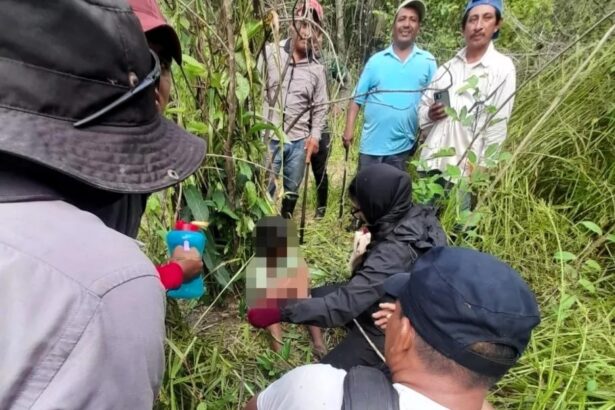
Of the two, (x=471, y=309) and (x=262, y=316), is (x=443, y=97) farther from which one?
(x=471, y=309)

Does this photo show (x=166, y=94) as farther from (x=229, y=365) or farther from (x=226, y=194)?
(x=229, y=365)

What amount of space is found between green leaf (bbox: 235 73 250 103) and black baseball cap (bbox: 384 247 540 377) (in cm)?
103

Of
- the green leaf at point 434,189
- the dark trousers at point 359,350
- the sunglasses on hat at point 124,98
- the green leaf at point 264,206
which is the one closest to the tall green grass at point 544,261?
the green leaf at point 434,189

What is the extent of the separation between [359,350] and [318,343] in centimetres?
36

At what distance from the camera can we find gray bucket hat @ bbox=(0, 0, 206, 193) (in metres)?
0.56

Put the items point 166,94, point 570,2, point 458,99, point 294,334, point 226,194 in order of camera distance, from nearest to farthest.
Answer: point 166,94 → point 226,194 → point 294,334 → point 458,99 → point 570,2

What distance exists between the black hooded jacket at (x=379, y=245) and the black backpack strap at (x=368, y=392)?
1027 mm

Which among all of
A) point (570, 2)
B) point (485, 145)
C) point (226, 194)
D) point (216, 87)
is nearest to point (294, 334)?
point (226, 194)

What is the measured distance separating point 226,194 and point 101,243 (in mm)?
1369

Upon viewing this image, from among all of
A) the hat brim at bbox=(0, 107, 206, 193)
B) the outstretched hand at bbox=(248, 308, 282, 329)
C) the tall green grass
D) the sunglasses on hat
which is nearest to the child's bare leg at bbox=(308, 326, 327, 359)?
the tall green grass

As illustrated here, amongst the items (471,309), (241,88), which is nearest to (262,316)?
(241,88)

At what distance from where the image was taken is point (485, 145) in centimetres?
296

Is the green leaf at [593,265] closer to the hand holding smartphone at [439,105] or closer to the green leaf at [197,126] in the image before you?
the hand holding smartphone at [439,105]

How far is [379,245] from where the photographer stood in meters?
2.09
